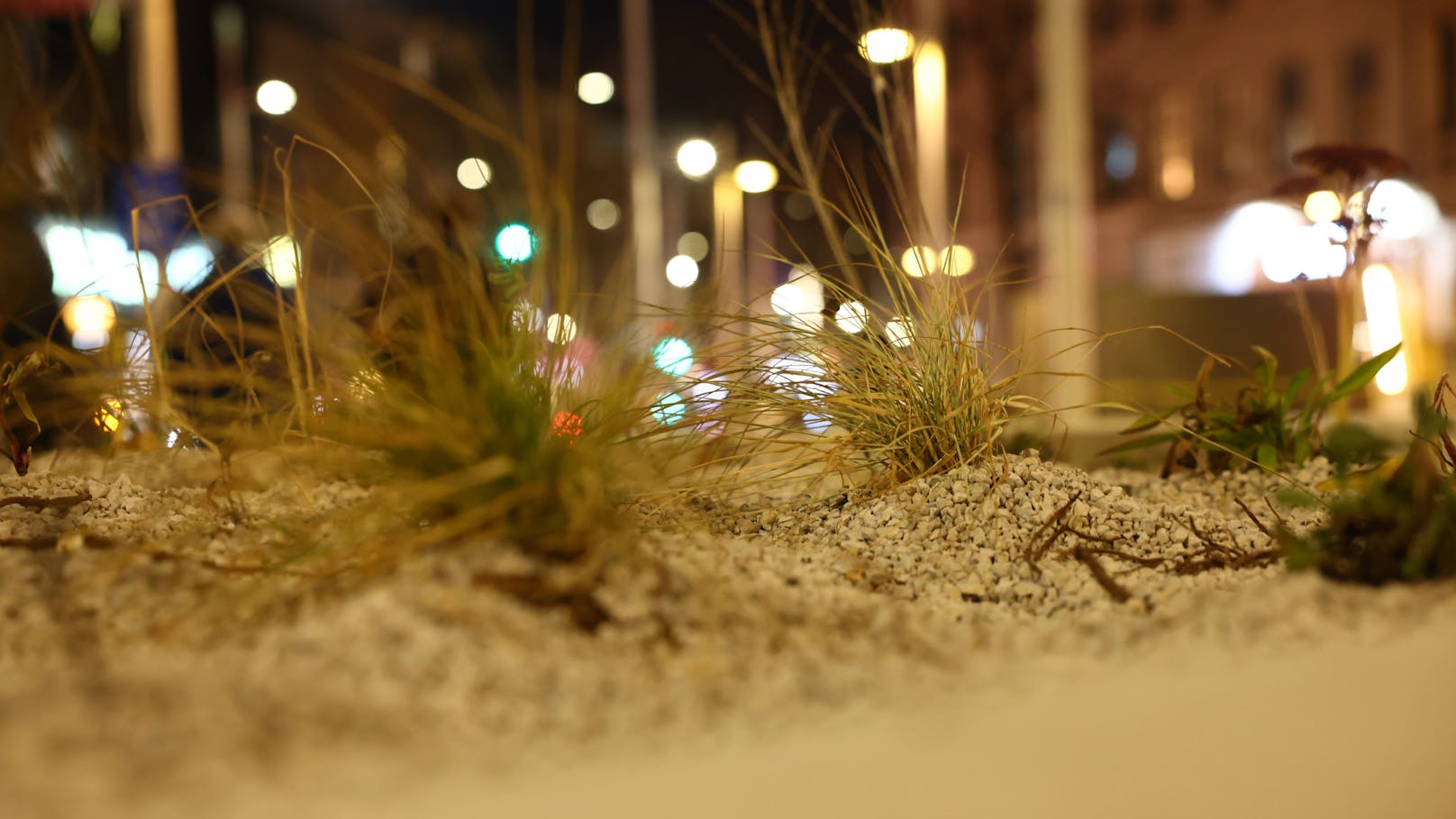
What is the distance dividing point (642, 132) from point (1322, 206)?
6.79 m

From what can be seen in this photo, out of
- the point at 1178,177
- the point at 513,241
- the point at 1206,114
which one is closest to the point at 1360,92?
the point at 1206,114

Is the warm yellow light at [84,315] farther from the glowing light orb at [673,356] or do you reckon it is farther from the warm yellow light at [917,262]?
the warm yellow light at [917,262]

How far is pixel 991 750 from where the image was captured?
58 cm

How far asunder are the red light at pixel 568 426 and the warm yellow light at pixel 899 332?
45cm

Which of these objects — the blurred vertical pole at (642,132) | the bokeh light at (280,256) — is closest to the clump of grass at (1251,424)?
the bokeh light at (280,256)

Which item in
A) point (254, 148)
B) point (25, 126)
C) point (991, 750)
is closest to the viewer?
point (991, 750)

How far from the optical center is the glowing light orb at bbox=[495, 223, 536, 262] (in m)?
1.16

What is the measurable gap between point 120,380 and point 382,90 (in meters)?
8.63

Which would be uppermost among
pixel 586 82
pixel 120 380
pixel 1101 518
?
pixel 586 82

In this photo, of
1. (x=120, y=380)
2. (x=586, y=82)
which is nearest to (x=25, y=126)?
(x=120, y=380)

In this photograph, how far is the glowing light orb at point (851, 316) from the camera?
1.28m

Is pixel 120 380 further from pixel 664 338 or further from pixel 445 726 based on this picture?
pixel 445 726

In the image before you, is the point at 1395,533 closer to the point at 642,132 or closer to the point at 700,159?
the point at 700,159

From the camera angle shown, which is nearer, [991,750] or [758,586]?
[991,750]
